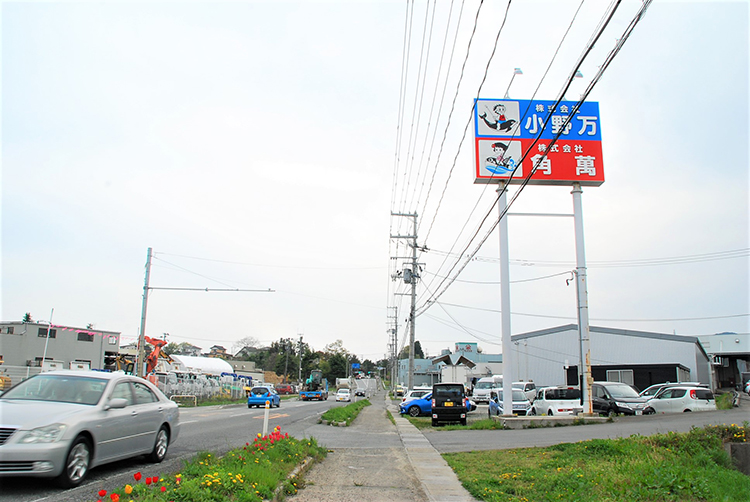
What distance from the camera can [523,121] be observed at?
2288 cm

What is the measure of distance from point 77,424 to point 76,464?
1.74 ft

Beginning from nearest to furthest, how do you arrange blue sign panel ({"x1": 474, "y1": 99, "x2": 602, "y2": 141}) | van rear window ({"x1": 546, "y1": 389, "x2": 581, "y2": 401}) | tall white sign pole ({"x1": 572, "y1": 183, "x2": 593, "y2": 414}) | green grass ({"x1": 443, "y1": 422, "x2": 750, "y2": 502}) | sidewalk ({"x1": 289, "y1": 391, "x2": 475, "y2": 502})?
A: green grass ({"x1": 443, "y1": 422, "x2": 750, "y2": 502}), sidewalk ({"x1": 289, "y1": 391, "x2": 475, "y2": 502}), tall white sign pole ({"x1": 572, "y1": 183, "x2": 593, "y2": 414}), blue sign panel ({"x1": 474, "y1": 99, "x2": 602, "y2": 141}), van rear window ({"x1": 546, "y1": 389, "x2": 581, "y2": 401})

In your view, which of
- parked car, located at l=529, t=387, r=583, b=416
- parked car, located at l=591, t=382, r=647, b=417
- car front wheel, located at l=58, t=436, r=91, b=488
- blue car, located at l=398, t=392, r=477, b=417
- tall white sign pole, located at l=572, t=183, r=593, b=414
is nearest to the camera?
car front wheel, located at l=58, t=436, r=91, b=488

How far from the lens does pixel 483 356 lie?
9125 cm

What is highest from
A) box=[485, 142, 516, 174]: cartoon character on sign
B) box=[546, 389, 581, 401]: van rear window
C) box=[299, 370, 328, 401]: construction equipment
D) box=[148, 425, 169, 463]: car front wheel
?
box=[485, 142, 516, 174]: cartoon character on sign

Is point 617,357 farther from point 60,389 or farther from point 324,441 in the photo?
point 60,389

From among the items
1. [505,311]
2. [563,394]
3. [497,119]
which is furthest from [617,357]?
[497,119]

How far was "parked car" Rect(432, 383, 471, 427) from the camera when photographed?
2353cm

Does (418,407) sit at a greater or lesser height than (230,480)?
lesser

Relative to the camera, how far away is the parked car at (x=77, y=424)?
6.76 m

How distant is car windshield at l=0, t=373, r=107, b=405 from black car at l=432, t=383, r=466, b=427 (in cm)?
1720

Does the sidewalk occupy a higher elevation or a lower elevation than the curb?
lower

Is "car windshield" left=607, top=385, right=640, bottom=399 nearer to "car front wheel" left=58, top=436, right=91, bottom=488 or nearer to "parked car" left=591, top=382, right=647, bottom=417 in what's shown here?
"parked car" left=591, top=382, right=647, bottom=417

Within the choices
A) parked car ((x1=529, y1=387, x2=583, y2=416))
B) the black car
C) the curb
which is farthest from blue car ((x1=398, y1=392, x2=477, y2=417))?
the curb
